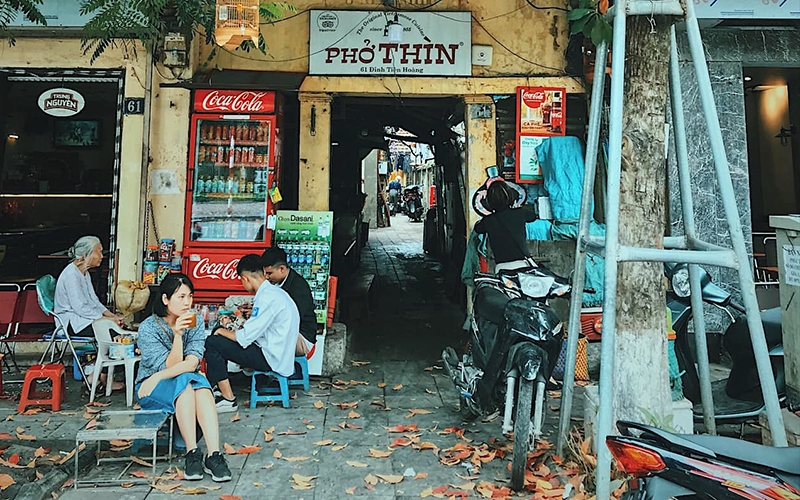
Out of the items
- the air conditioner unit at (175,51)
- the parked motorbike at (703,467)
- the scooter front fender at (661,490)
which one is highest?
the air conditioner unit at (175,51)

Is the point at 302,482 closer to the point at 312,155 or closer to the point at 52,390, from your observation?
the point at 52,390

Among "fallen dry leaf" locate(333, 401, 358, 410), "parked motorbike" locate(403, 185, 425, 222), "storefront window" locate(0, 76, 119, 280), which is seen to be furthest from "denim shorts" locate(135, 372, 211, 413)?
"parked motorbike" locate(403, 185, 425, 222)

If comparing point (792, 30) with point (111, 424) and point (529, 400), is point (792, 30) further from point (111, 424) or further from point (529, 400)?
point (111, 424)

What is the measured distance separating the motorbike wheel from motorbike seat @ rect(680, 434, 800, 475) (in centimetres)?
121

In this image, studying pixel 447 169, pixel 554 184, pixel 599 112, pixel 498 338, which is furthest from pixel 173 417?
pixel 447 169

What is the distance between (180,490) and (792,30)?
27.8 feet

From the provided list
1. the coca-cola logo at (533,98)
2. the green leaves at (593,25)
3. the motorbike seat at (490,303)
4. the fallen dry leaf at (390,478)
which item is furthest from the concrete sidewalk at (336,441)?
the coca-cola logo at (533,98)

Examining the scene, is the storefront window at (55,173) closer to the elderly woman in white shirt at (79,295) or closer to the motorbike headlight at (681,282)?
the elderly woman in white shirt at (79,295)

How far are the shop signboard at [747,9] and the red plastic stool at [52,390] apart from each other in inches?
308

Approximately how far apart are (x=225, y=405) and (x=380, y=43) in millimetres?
4870

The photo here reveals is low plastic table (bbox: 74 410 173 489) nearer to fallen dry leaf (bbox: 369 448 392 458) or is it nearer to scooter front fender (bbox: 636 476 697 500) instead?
fallen dry leaf (bbox: 369 448 392 458)

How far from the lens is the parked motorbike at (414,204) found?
3023cm

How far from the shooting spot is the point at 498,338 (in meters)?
4.04

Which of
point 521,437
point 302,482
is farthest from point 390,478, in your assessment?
point 521,437
